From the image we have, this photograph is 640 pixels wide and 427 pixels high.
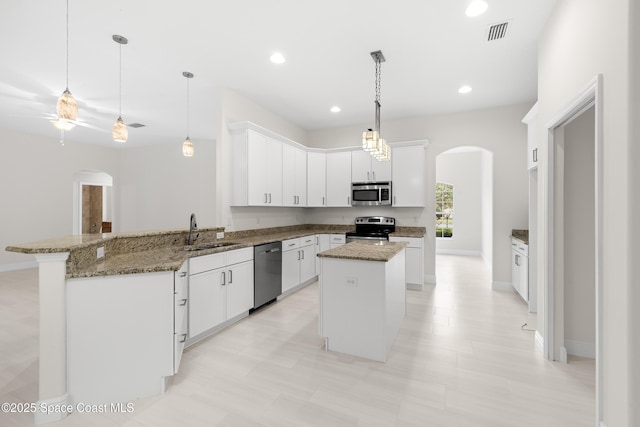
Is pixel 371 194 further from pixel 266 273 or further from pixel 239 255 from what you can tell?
pixel 239 255

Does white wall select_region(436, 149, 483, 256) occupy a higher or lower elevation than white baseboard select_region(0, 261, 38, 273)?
higher

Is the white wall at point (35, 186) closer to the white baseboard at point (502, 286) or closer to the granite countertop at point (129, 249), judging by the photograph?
the granite countertop at point (129, 249)

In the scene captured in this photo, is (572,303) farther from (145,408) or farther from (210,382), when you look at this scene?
(145,408)

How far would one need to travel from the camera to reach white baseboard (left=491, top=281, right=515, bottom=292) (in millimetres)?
4621

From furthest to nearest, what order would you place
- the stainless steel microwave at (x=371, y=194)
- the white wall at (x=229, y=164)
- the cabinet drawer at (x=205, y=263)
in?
the stainless steel microwave at (x=371, y=194) < the white wall at (x=229, y=164) < the cabinet drawer at (x=205, y=263)

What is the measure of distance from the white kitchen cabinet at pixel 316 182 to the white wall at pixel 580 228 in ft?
12.4

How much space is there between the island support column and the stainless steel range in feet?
12.8

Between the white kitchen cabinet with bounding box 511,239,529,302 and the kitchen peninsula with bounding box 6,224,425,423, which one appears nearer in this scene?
the kitchen peninsula with bounding box 6,224,425,423

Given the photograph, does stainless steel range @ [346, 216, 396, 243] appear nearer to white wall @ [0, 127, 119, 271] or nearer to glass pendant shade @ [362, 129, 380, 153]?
glass pendant shade @ [362, 129, 380, 153]

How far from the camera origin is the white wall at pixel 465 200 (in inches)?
324

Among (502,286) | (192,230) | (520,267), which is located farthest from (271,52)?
(502,286)

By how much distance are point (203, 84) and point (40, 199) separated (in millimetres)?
5615

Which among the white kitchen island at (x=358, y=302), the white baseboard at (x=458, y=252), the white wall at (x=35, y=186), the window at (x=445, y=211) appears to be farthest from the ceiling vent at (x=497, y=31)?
the white wall at (x=35, y=186)

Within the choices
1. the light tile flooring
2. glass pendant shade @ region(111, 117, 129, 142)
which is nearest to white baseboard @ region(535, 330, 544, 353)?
the light tile flooring
